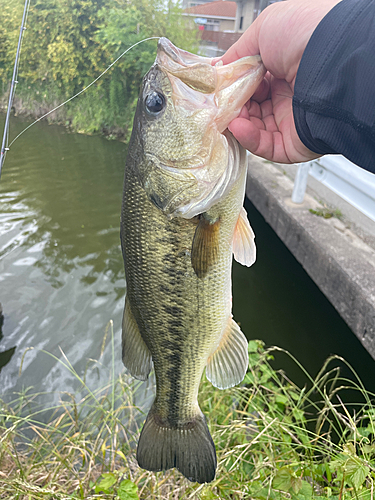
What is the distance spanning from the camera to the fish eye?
3.94 ft

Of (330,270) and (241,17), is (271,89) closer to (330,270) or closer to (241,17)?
(330,270)

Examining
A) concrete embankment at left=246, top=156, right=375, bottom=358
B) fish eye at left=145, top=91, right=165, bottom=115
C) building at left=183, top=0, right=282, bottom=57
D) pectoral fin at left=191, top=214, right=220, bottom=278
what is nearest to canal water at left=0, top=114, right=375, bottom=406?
concrete embankment at left=246, top=156, right=375, bottom=358

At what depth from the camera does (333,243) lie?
→ 12.2 feet

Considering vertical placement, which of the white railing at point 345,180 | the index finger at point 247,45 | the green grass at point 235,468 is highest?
the index finger at point 247,45

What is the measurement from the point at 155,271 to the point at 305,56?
83cm

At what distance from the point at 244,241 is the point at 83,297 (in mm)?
4056

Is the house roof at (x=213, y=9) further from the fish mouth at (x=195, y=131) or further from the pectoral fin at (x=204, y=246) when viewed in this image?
the pectoral fin at (x=204, y=246)

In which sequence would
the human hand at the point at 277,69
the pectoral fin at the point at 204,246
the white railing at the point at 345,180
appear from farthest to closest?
the white railing at the point at 345,180 → the pectoral fin at the point at 204,246 → the human hand at the point at 277,69

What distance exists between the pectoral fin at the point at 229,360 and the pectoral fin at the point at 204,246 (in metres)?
0.32

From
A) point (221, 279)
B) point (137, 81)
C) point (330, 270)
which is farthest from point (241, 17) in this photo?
point (221, 279)

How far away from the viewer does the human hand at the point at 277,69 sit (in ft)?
3.68

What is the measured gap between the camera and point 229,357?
1.46 metres

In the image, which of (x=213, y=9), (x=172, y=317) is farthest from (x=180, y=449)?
(x=213, y=9)

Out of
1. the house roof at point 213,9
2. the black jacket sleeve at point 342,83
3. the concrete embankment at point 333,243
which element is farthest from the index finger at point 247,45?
the house roof at point 213,9
